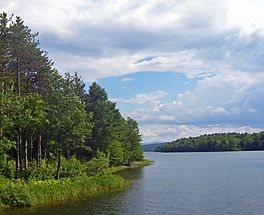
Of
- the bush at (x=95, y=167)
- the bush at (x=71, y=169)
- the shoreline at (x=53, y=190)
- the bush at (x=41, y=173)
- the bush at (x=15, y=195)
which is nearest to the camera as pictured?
the bush at (x=15, y=195)

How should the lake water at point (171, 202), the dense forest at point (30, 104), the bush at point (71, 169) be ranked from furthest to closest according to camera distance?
the bush at point (71, 169) < the dense forest at point (30, 104) < the lake water at point (171, 202)

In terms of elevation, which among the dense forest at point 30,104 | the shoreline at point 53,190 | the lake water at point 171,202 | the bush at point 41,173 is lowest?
the lake water at point 171,202

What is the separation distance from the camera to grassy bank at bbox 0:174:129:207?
3684 cm

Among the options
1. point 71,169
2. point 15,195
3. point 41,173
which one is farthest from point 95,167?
point 15,195

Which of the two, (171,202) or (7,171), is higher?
(7,171)

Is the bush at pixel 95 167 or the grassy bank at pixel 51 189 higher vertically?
the bush at pixel 95 167

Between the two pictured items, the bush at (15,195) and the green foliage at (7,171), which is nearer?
the bush at (15,195)

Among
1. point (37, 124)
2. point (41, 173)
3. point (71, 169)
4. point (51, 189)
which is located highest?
point (37, 124)

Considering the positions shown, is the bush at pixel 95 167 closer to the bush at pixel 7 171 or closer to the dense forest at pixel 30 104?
the dense forest at pixel 30 104

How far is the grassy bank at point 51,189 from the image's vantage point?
121 ft

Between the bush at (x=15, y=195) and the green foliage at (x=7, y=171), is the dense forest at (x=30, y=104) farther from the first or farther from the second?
the bush at (x=15, y=195)

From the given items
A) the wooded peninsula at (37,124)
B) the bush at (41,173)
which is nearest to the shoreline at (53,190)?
the wooded peninsula at (37,124)

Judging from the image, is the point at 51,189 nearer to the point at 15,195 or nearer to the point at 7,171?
the point at 15,195

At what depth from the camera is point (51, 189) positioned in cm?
4100
